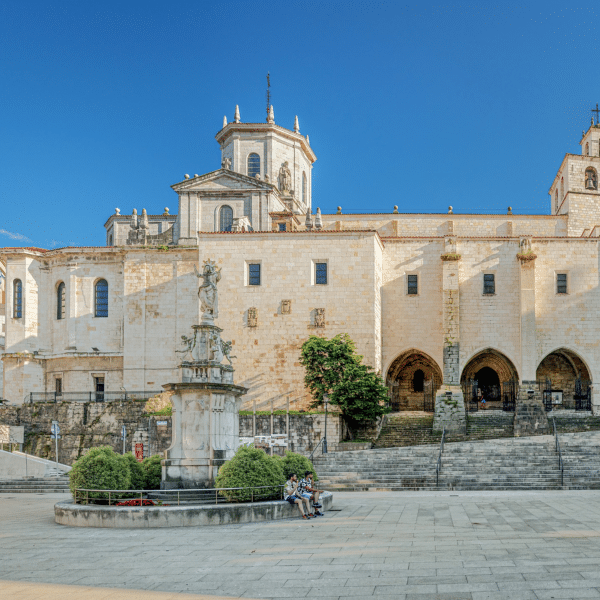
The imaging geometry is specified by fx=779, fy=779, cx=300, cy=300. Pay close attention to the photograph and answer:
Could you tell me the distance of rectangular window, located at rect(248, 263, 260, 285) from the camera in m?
42.7

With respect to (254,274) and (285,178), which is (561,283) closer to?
(254,274)

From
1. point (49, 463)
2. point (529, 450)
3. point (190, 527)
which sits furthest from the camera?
point (49, 463)

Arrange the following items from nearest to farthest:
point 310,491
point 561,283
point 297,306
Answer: point 310,491 → point 297,306 → point 561,283

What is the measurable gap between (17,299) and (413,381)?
24564mm

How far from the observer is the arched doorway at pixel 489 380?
145 ft

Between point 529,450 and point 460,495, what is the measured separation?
7.77 metres

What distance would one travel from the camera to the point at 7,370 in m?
46.0

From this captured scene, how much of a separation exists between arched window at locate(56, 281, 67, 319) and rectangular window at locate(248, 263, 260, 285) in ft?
40.1

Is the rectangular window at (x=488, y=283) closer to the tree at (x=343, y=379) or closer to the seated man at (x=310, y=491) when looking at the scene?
the tree at (x=343, y=379)

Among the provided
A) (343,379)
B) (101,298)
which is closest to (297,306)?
(343,379)

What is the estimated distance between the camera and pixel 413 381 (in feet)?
155

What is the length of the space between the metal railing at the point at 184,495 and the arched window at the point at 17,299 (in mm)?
31079

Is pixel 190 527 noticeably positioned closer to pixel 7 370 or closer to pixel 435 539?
pixel 435 539

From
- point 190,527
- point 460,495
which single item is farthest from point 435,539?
Answer: point 460,495
